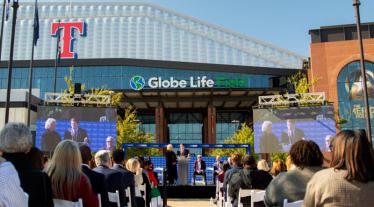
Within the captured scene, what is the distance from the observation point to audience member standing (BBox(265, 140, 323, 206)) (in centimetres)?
353

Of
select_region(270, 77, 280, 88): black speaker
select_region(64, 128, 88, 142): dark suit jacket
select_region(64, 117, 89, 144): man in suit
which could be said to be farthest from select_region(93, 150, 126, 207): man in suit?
select_region(270, 77, 280, 88): black speaker

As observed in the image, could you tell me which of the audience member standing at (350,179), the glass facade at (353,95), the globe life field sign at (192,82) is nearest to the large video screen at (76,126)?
the audience member standing at (350,179)

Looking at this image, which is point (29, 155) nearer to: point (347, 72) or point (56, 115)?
point (56, 115)

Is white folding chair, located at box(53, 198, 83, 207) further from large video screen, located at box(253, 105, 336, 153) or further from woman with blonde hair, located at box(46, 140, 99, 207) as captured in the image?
large video screen, located at box(253, 105, 336, 153)

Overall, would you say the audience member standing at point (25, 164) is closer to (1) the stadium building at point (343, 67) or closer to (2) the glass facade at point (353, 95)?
(1) the stadium building at point (343, 67)

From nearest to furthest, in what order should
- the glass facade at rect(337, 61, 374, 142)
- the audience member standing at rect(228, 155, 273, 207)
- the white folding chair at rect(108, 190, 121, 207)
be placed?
the white folding chair at rect(108, 190, 121, 207) < the audience member standing at rect(228, 155, 273, 207) < the glass facade at rect(337, 61, 374, 142)

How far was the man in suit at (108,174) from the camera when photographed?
5.53 m

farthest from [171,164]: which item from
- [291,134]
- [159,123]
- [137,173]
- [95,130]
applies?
[159,123]

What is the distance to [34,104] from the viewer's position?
39500mm

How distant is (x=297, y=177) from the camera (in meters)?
3.58

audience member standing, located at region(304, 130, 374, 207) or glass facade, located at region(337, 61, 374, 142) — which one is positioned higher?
glass facade, located at region(337, 61, 374, 142)

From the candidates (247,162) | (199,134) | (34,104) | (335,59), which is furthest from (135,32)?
(247,162)

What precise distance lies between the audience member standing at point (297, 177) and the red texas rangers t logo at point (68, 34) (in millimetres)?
73402

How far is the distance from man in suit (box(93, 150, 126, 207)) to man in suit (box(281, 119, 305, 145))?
1589 cm
